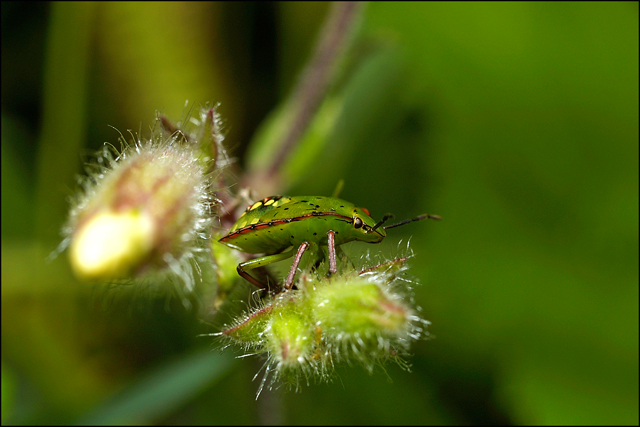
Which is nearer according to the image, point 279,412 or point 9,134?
point 279,412

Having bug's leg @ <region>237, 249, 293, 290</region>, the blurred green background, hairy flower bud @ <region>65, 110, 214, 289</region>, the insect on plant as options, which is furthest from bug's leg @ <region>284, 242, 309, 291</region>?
the blurred green background

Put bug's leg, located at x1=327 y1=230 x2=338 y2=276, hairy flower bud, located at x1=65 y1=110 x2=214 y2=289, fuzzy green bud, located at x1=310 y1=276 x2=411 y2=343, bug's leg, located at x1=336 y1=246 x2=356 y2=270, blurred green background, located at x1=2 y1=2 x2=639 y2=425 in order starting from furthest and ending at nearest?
blurred green background, located at x1=2 y1=2 x2=639 y2=425
bug's leg, located at x1=336 y1=246 x2=356 y2=270
bug's leg, located at x1=327 y1=230 x2=338 y2=276
fuzzy green bud, located at x1=310 y1=276 x2=411 y2=343
hairy flower bud, located at x1=65 y1=110 x2=214 y2=289

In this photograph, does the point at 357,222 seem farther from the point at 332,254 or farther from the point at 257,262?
the point at 257,262

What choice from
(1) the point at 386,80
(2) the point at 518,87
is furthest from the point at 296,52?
(2) the point at 518,87

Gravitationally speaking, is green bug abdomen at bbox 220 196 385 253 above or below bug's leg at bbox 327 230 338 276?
above

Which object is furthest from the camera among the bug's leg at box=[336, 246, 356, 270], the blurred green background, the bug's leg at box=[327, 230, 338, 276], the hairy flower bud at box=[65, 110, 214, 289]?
the blurred green background

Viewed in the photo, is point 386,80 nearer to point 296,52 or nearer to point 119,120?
point 296,52

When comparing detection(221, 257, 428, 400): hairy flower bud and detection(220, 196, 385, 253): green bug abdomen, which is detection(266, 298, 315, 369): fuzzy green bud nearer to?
detection(221, 257, 428, 400): hairy flower bud
